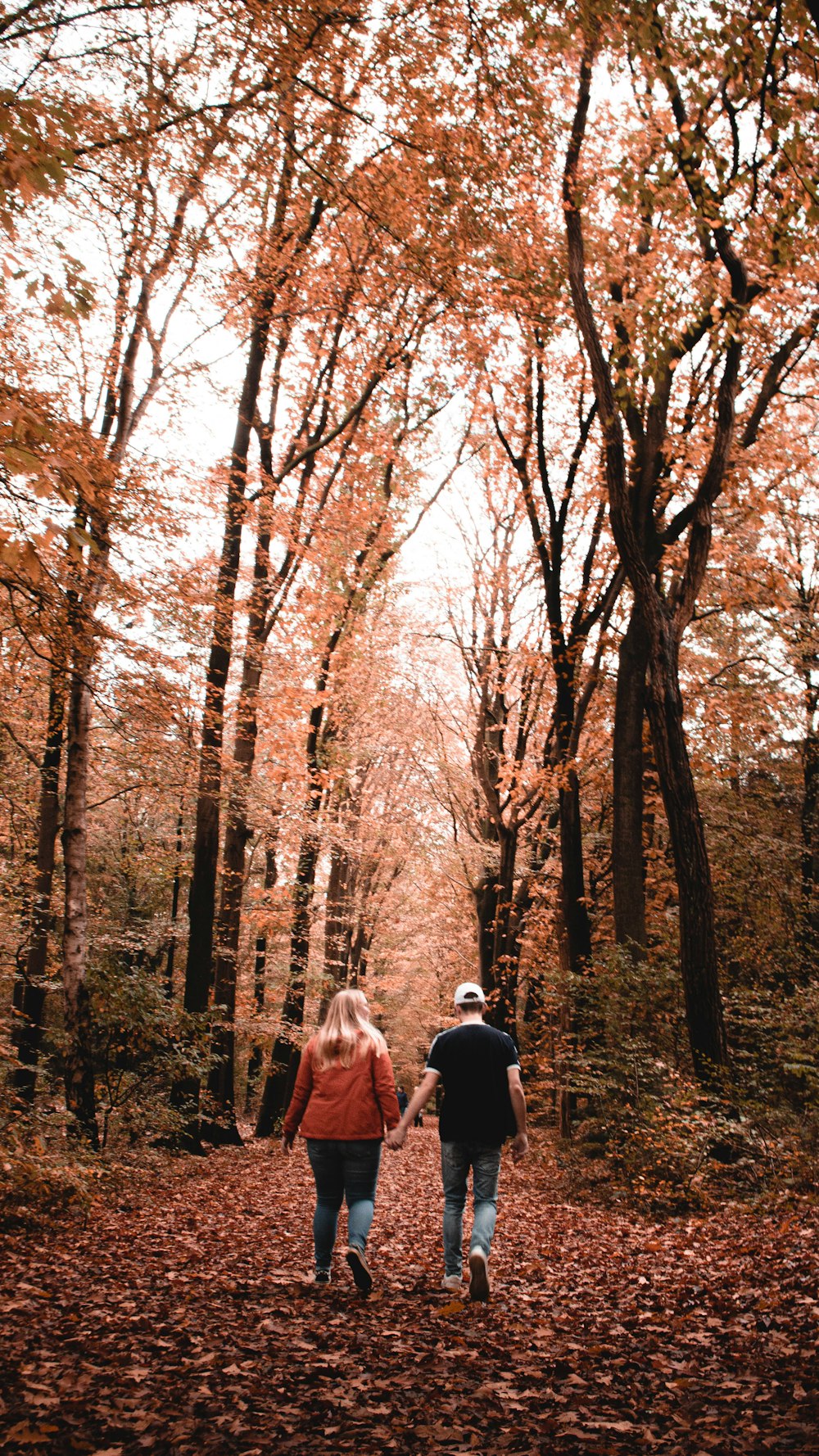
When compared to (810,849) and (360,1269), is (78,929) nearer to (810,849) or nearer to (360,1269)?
(360,1269)

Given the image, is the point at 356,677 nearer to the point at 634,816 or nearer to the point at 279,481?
the point at 279,481

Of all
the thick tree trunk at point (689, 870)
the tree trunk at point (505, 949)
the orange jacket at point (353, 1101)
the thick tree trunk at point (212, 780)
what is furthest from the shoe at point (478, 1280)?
the tree trunk at point (505, 949)

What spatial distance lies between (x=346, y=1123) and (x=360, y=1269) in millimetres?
784

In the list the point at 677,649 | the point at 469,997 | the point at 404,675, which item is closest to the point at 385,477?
the point at 404,675

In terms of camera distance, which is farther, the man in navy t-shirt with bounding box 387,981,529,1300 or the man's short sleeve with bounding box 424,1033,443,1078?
the man's short sleeve with bounding box 424,1033,443,1078

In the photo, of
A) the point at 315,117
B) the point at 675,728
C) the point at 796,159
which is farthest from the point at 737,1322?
the point at 315,117

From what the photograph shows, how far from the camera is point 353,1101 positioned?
17.7 ft

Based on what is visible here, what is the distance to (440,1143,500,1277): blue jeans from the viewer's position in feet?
17.5

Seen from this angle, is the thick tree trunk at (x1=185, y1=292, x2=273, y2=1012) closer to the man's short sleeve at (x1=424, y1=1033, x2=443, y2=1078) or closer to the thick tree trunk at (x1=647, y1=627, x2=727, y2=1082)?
the thick tree trunk at (x1=647, y1=627, x2=727, y2=1082)

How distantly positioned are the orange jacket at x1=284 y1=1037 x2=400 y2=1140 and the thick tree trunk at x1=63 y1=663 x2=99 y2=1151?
16.7 ft

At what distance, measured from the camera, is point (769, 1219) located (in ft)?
23.1

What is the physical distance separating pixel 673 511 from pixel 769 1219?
12.8m

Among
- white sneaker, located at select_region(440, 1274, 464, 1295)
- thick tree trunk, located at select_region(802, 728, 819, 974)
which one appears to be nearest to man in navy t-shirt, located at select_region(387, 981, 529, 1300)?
white sneaker, located at select_region(440, 1274, 464, 1295)

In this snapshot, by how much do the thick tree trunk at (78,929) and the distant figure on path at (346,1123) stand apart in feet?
16.3
